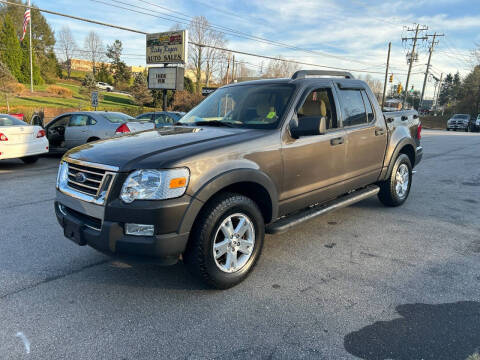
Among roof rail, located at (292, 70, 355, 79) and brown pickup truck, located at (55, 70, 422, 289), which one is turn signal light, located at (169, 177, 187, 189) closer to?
brown pickup truck, located at (55, 70, 422, 289)

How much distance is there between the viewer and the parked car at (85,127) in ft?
34.0

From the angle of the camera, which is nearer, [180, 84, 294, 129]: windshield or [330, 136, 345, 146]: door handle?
[180, 84, 294, 129]: windshield

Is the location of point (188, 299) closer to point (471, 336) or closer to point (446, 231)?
point (471, 336)

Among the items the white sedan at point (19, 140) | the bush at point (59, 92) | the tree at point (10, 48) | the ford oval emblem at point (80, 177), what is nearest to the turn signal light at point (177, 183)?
the ford oval emblem at point (80, 177)

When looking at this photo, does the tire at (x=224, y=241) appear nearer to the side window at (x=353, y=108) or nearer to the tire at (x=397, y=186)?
the side window at (x=353, y=108)

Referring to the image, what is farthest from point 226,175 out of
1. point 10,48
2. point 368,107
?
point 10,48

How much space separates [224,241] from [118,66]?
254 ft

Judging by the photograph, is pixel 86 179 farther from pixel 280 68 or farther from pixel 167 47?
pixel 280 68

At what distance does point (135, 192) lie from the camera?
9.00 ft

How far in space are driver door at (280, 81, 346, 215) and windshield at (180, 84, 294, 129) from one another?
0.22m

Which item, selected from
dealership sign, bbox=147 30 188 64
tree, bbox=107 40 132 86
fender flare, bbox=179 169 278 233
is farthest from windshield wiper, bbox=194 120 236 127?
tree, bbox=107 40 132 86

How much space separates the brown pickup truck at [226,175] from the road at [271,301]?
45cm

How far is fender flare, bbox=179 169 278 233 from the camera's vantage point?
9.30 feet

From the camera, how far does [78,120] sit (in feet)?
35.6
